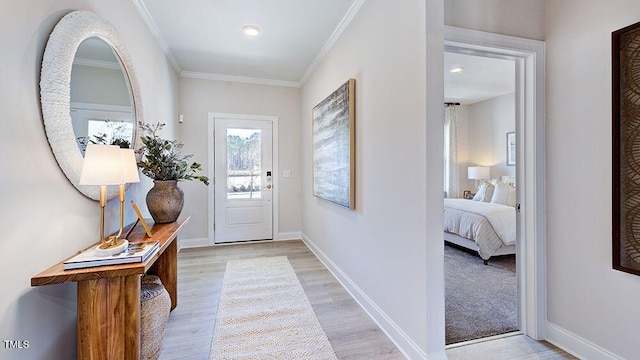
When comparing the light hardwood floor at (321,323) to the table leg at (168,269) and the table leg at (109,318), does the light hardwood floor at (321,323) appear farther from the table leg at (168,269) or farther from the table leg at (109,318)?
the table leg at (109,318)

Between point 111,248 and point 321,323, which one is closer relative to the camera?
point 111,248

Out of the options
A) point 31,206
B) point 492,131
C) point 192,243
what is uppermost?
point 492,131

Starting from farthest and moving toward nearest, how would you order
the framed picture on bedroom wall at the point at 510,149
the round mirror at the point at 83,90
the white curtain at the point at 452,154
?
the white curtain at the point at 452,154 < the framed picture on bedroom wall at the point at 510,149 < the round mirror at the point at 83,90

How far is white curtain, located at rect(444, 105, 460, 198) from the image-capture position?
6188 mm

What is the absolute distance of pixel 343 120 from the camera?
8.79 feet

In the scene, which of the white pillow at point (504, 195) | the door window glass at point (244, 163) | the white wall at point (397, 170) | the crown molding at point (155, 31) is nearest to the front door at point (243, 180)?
the door window glass at point (244, 163)

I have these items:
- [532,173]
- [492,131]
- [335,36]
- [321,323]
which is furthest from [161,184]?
[492,131]

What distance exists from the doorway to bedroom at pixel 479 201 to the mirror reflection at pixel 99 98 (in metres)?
2.33

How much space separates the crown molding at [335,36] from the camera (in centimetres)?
246

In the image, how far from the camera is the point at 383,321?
204 centimetres

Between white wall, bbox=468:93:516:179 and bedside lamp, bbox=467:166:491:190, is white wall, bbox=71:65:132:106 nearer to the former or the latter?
bedside lamp, bbox=467:166:491:190

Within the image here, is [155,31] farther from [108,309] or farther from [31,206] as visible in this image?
[108,309]

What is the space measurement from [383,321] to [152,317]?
1.51m

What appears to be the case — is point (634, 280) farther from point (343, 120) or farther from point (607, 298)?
point (343, 120)
